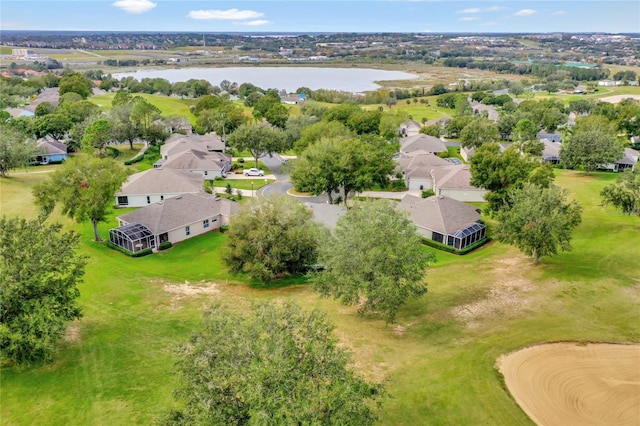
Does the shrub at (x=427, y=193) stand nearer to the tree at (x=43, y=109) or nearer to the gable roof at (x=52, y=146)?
the gable roof at (x=52, y=146)

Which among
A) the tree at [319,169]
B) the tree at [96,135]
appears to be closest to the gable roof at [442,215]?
the tree at [319,169]

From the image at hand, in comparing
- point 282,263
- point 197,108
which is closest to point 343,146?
→ point 282,263

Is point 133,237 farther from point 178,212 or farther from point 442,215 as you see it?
point 442,215

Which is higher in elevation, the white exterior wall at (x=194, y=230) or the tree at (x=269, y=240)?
the tree at (x=269, y=240)

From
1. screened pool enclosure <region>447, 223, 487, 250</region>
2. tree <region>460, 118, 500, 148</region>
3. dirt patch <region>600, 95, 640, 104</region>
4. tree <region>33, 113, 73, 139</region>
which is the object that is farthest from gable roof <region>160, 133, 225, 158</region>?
dirt patch <region>600, 95, 640, 104</region>

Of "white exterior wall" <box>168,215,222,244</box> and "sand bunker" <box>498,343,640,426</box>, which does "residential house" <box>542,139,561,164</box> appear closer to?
"white exterior wall" <box>168,215,222,244</box>

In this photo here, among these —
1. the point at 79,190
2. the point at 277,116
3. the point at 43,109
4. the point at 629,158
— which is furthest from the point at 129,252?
the point at 43,109
